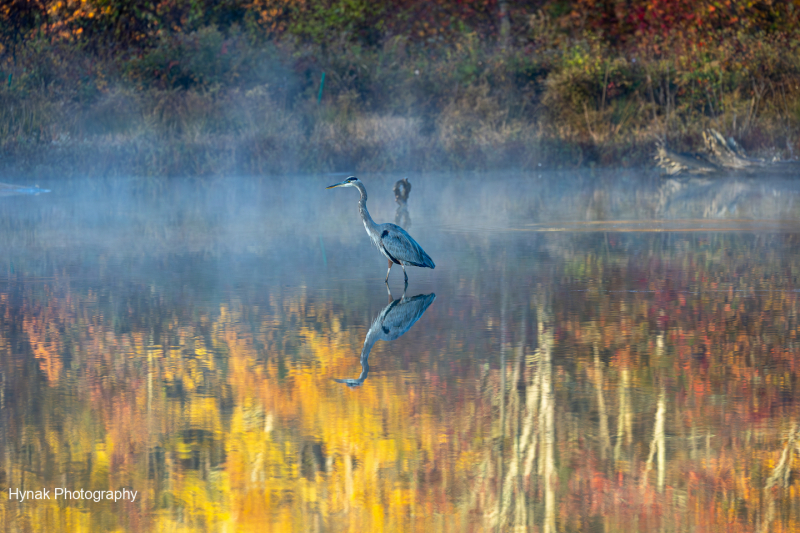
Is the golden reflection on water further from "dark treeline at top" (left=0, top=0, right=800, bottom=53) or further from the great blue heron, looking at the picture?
"dark treeline at top" (left=0, top=0, right=800, bottom=53)

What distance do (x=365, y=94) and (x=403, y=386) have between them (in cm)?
2562

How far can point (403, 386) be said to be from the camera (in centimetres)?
605

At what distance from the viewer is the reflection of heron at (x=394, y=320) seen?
7.07 m

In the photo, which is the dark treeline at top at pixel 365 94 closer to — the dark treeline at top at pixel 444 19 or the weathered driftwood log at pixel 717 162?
the dark treeline at top at pixel 444 19

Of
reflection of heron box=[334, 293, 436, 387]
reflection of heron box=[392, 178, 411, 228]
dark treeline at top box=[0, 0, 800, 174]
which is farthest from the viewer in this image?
dark treeline at top box=[0, 0, 800, 174]

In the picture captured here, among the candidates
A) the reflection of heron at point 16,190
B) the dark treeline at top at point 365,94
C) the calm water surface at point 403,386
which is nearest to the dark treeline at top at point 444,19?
the dark treeline at top at point 365,94

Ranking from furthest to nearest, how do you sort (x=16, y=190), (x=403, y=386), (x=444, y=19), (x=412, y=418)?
(x=444, y=19)
(x=16, y=190)
(x=403, y=386)
(x=412, y=418)

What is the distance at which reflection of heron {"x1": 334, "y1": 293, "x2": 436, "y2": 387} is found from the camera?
707 cm

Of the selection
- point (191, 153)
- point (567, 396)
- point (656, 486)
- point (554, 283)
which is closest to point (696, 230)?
point (554, 283)

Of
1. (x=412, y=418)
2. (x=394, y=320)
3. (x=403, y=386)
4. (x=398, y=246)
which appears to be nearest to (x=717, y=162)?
(x=398, y=246)

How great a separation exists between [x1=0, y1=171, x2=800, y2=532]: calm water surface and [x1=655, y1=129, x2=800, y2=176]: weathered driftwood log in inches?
473

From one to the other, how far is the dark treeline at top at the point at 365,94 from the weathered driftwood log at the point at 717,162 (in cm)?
251

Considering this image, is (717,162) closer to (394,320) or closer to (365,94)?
(365,94)

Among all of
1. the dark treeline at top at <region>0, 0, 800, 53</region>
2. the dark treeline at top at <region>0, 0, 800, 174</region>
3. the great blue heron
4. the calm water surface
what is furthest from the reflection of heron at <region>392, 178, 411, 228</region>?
the dark treeline at top at <region>0, 0, 800, 53</region>
